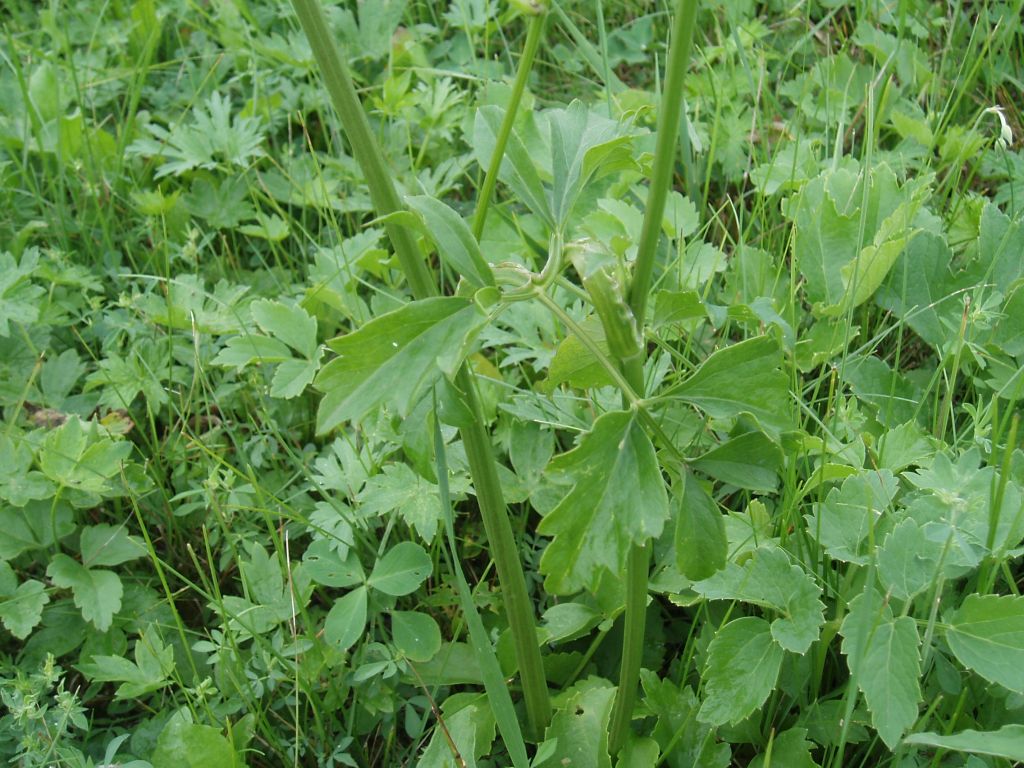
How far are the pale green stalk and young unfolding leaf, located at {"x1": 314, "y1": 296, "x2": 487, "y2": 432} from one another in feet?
0.64

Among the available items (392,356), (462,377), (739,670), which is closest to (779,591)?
(739,670)

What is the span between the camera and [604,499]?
110 cm

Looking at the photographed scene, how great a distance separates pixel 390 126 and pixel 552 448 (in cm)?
129

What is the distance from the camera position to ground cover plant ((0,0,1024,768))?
1182mm

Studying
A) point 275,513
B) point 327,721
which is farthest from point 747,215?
point 327,721

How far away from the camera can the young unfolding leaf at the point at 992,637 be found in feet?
4.32

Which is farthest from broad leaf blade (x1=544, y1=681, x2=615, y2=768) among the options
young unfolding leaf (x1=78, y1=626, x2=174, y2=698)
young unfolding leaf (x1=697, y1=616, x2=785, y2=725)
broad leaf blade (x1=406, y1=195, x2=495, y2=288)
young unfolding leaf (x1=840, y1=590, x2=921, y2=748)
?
broad leaf blade (x1=406, y1=195, x2=495, y2=288)

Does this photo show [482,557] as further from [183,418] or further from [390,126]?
[390,126]

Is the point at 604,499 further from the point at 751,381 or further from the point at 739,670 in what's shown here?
the point at 739,670

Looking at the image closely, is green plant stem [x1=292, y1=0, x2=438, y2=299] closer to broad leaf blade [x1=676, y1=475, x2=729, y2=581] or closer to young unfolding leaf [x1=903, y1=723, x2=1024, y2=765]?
broad leaf blade [x1=676, y1=475, x2=729, y2=581]

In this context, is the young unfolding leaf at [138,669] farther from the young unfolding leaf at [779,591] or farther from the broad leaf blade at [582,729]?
the young unfolding leaf at [779,591]

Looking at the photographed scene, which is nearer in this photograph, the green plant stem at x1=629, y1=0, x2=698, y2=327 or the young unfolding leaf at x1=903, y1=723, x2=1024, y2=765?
the green plant stem at x1=629, y1=0, x2=698, y2=327

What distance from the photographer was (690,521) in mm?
1172

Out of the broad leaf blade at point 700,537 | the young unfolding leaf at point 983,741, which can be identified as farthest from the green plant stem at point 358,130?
the young unfolding leaf at point 983,741
